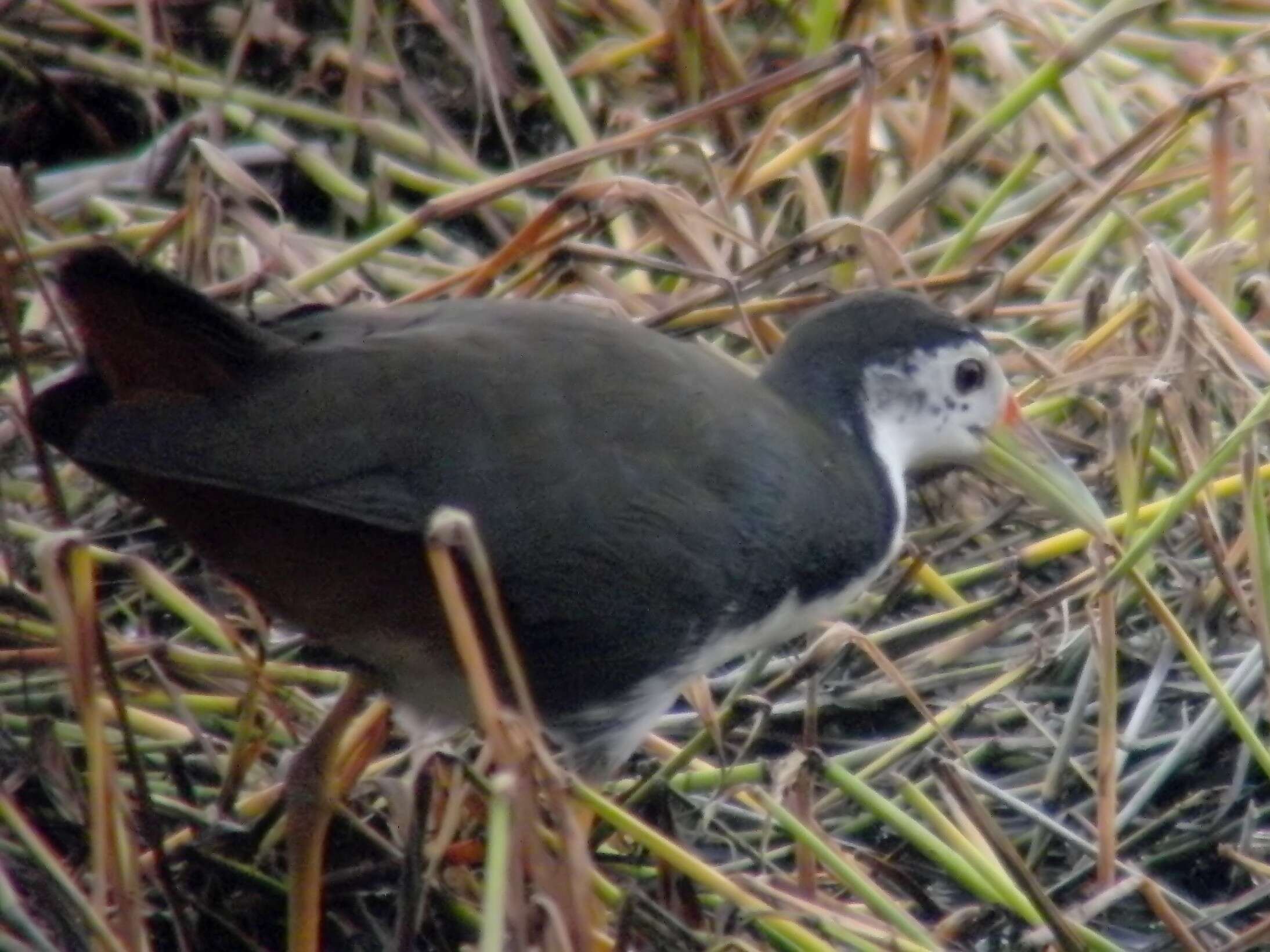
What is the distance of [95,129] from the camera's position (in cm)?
312

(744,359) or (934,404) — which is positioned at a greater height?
(934,404)

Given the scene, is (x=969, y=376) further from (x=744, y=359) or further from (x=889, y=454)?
(x=744, y=359)

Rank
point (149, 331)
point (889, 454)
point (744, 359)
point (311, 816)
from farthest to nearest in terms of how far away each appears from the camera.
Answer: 1. point (744, 359)
2. point (889, 454)
3. point (311, 816)
4. point (149, 331)

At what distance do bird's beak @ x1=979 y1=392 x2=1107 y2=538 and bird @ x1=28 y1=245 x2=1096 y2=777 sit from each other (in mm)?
291

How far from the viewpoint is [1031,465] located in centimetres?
241


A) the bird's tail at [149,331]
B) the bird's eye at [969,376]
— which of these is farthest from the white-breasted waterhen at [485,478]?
the bird's eye at [969,376]

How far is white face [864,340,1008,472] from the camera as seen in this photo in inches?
91.0

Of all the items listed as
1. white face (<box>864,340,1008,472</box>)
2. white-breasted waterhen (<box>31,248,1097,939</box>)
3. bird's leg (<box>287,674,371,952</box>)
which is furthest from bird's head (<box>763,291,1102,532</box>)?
bird's leg (<box>287,674,371,952</box>)

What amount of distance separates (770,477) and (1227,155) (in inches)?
32.0

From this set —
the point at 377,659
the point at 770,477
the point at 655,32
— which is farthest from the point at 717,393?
the point at 655,32

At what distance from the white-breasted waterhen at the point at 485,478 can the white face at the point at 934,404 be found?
0.52 feet

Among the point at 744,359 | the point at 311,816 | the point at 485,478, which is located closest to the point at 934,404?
the point at 744,359

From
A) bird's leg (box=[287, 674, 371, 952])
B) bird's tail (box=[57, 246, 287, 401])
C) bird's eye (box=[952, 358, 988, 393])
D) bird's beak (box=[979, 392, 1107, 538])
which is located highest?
bird's tail (box=[57, 246, 287, 401])

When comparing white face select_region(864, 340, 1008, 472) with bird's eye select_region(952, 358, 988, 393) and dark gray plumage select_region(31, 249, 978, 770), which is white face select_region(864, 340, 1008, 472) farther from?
dark gray plumage select_region(31, 249, 978, 770)
